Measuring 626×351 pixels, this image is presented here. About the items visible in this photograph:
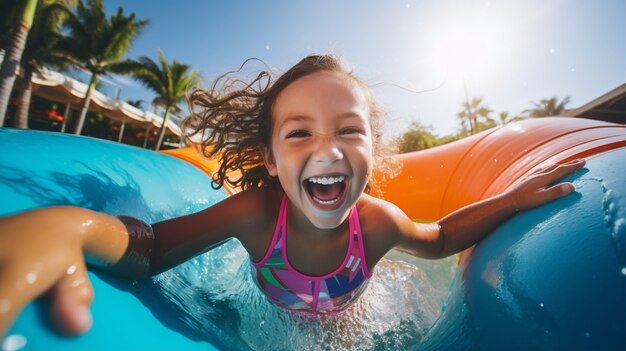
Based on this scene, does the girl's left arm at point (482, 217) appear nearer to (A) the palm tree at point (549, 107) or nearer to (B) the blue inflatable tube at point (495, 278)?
(B) the blue inflatable tube at point (495, 278)

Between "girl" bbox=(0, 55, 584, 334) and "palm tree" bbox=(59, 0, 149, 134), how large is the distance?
16.8 m

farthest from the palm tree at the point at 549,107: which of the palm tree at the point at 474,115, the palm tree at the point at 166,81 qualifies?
the palm tree at the point at 166,81

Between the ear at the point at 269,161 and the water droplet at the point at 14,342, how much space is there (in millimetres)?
1059

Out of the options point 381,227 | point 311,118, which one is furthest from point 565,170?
point 311,118

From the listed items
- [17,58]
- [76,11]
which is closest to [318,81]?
[17,58]

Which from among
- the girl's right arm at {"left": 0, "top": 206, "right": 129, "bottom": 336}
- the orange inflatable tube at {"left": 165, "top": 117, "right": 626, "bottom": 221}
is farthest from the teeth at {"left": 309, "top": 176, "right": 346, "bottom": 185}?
the orange inflatable tube at {"left": 165, "top": 117, "right": 626, "bottom": 221}

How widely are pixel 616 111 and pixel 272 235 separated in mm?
11041

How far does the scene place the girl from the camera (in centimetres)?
105

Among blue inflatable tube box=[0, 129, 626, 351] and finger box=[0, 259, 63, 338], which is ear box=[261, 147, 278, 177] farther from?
finger box=[0, 259, 63, 338]

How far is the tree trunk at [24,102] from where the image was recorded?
1071 centimetres

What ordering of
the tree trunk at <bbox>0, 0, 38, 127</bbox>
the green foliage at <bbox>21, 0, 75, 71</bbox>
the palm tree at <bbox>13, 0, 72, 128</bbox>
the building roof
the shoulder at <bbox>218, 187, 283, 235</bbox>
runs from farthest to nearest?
the green foliage at <bbox>21, 0, 75, 71</bbox>
the palm tree at <bbox>13, 0, 72, 128</bbox>
the building roof
the tree trunk at <bbox>0, 0, 38, 127</bbox>
the shoulder at <bbox>218, 187, 283, 235</bbox>

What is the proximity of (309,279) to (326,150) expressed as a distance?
2.02 ft

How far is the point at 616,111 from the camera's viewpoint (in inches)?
333

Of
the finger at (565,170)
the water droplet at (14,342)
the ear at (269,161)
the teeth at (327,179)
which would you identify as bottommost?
the water droplet at (14,342)
